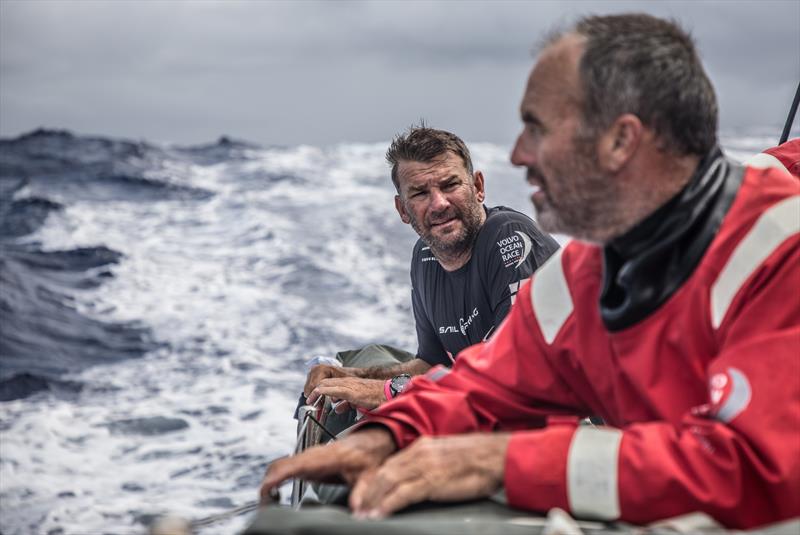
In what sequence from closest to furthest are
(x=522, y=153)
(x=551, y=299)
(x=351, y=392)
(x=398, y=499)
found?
(x=398, y=499), (x=522, y=153), (x=551, y=299), (x=351, y=392)

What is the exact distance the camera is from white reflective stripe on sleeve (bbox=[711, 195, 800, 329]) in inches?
53.0

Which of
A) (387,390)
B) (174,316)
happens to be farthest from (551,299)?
(174,316)

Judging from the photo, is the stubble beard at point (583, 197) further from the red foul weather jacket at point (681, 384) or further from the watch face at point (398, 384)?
the watch face at point (398, 384)

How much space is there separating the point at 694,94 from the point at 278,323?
381 inches

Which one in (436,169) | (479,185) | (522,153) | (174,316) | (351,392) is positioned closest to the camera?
(522,153)

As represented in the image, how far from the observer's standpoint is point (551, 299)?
167 cm

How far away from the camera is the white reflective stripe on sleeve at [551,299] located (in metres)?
1.64

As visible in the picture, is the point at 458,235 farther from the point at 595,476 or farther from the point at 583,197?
the point at 595,476

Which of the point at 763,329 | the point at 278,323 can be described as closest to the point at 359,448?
the point at 763,329

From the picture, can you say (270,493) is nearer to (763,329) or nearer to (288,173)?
(763,329)

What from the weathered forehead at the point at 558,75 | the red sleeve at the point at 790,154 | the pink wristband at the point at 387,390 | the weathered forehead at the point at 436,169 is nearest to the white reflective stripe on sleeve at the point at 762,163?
the weathered forehead at the point at 558,75

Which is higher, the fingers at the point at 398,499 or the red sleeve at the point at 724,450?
the red sleeve at the point at 724,450

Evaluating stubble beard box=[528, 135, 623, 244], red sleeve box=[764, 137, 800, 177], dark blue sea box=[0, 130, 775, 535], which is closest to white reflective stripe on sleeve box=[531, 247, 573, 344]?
stubble beard box=[528, 135, 623, 244]

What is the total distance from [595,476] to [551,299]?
15.9 inches
